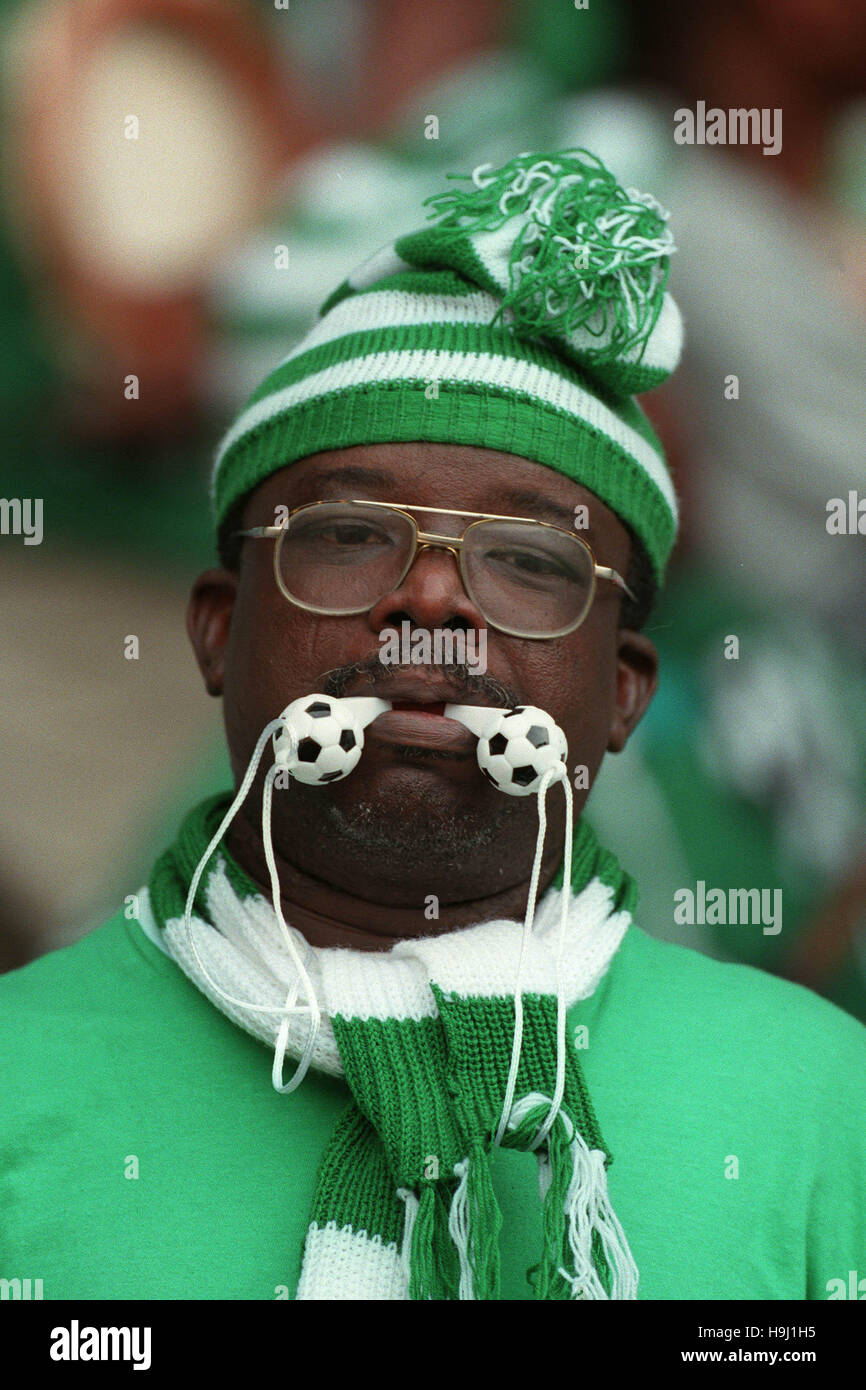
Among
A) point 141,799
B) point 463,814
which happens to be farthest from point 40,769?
point 463,814

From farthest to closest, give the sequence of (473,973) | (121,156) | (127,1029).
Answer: (121,156) < (127,1029) < (473,973)

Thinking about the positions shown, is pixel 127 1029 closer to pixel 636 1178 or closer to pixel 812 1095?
pixel 636 1178

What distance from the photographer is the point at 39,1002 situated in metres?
2.07

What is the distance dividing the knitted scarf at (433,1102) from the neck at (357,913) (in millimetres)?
65

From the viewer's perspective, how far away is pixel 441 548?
2.03 meters

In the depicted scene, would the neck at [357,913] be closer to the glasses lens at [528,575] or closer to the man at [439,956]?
the man at [439,956]

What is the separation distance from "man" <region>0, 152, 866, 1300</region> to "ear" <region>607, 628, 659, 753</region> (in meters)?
0.01

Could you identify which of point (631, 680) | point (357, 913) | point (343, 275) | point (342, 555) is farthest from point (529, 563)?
point (343, 275)

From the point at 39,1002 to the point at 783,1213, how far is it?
1019 millimetres

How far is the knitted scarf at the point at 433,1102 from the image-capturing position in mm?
1710
